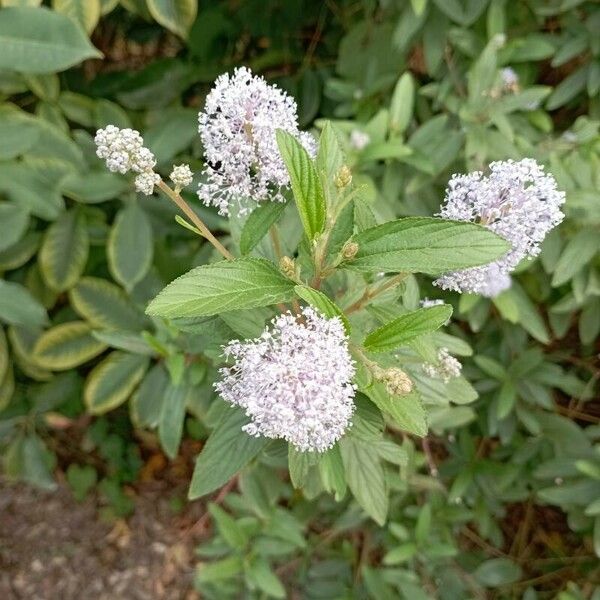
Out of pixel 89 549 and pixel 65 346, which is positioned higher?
pixel 65 346

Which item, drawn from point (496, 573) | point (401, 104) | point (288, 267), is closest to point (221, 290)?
point (288, 267)

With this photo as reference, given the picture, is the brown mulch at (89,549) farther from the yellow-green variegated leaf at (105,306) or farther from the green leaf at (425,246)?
the green leaf at (425,246)

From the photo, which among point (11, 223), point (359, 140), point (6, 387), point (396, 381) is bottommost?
point (6, 387)

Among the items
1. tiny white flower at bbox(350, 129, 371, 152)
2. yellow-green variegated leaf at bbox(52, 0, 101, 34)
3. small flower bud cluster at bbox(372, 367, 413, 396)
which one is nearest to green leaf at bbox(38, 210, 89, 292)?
yellow-green variegated leaf at bbox(52, 0, 101, 34)

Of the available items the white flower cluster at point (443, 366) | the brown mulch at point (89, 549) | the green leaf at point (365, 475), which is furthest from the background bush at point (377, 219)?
the white flower cluster at point (443, 366)

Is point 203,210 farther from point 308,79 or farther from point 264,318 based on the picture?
point 264,318

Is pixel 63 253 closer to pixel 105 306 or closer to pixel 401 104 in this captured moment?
pixel 105 306

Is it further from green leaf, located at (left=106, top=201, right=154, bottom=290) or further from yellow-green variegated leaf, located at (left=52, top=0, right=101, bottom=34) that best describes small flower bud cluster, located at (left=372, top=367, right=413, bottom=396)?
yellow-green variegated leaf, located at (left=52, top=0, right=101, bottom=34)
